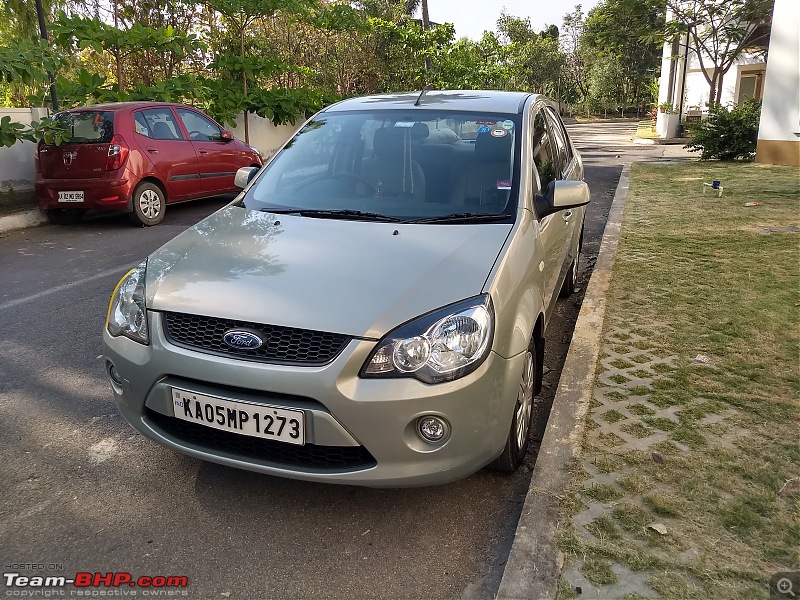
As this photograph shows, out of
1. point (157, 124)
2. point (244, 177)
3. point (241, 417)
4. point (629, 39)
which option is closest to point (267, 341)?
point (241, 417)

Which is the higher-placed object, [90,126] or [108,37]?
[108,37]

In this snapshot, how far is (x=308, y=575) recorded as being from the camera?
243 cm

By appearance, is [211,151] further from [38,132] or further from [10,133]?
[10,133]

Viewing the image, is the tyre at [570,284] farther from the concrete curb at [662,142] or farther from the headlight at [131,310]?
the concrete curb at [662,142]

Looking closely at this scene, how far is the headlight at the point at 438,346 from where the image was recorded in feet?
7.90

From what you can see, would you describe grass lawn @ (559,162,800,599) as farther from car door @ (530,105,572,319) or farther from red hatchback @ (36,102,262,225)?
red hatchback @ (36,102,262,225)

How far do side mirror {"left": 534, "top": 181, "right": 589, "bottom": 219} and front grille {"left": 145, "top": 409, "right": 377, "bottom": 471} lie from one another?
166cm

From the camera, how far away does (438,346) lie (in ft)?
8.04

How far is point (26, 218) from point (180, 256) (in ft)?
24.2

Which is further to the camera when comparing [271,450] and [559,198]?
[559,198]

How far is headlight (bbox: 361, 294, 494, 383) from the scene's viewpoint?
2.41 m

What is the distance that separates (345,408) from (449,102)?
2403 millimetres

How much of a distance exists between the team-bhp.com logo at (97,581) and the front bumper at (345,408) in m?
0.46

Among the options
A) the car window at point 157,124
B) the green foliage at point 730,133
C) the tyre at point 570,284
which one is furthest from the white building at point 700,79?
A: the tyre at point 570,284
